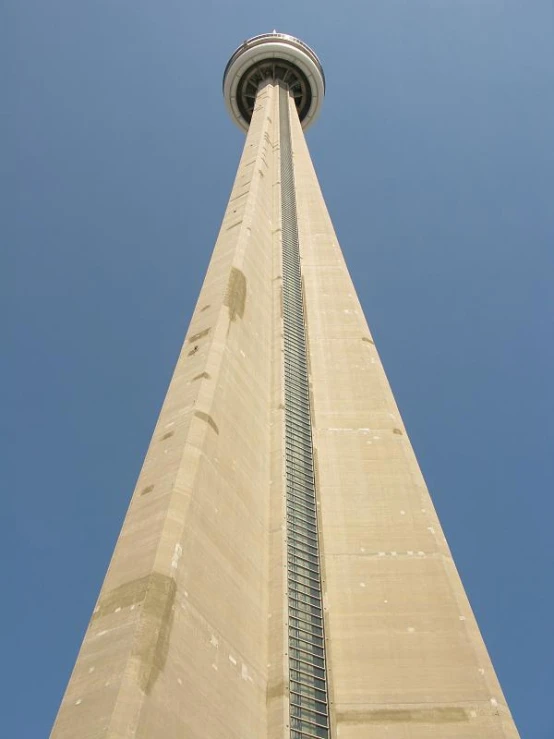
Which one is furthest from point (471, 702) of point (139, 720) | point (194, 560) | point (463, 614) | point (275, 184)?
point (275, 184)

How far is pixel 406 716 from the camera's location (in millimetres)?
8406

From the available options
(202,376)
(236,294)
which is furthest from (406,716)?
(236,294)

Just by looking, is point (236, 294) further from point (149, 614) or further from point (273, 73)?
point (273, 73)

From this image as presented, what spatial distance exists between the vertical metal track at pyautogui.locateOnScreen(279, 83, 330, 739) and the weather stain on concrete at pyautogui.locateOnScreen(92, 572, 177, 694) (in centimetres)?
232

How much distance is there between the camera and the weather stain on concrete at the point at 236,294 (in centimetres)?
1441

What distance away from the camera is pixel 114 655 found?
21.6ft

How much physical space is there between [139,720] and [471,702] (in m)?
4.44

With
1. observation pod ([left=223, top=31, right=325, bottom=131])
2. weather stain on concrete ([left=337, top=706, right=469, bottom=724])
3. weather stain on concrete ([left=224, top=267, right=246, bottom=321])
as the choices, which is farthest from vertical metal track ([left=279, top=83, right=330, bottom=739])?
observation pod ([left=223, top=31, right=325, bottom=131])

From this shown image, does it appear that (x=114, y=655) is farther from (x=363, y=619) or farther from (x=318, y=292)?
(x=318, y=292)

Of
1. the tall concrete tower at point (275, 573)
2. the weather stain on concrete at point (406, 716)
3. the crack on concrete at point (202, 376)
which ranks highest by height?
the crack on concrete at point (202, 376)

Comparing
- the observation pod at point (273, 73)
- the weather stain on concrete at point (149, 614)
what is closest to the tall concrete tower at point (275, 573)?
the weather stain on concrete at point (149, 614)

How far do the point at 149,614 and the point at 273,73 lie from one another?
4049 centimetres

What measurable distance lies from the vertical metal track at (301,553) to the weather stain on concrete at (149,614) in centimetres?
232

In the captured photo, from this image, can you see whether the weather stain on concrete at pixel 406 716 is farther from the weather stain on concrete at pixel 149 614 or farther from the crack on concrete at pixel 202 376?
the crack on concrete at pixel 202 376
